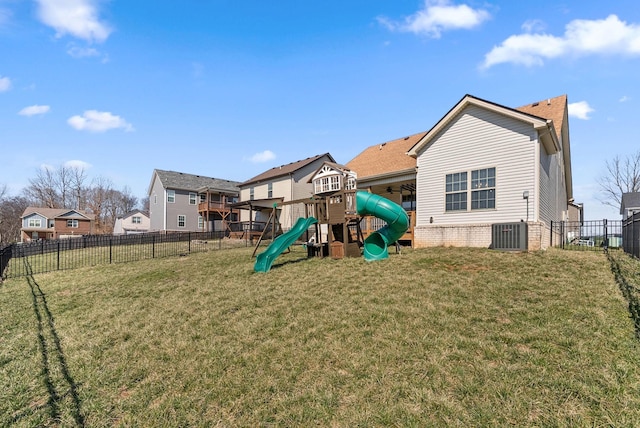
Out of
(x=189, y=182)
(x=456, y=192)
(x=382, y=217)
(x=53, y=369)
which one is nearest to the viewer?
(x=53, y=369)

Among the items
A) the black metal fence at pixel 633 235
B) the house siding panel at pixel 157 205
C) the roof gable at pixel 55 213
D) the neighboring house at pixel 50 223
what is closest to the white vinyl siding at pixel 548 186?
the black metal fence at pixel 633 235

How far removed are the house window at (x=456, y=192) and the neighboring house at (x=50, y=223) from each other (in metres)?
54.1

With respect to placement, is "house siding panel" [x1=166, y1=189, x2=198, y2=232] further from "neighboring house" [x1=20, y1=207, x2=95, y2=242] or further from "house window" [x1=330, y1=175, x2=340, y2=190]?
"house window" [x1=330, y1=175, x2=340, y2=190]

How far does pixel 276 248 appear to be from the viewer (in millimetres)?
10844

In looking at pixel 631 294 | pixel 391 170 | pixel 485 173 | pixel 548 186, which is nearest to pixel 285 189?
pixel 391 170

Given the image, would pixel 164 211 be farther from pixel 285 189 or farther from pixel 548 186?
pixel 548 186

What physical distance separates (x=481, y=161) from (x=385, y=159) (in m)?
6.25

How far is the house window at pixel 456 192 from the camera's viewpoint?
A: 42.1 ft

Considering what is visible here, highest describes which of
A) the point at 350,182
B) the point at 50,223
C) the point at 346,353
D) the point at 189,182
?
the point at 189,182

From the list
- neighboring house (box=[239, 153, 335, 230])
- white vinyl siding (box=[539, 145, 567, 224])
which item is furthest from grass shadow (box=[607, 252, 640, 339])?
neighboring house (box=[239, 153, 335, 230])

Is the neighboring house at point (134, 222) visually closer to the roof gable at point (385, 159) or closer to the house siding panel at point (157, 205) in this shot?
the house siding panel at point (157, 205)

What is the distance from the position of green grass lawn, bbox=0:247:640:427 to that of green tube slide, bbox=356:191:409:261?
9.90ft

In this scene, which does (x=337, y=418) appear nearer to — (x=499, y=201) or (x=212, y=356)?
(x=212, y=356)

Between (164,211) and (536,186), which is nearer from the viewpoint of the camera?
(536,186)
